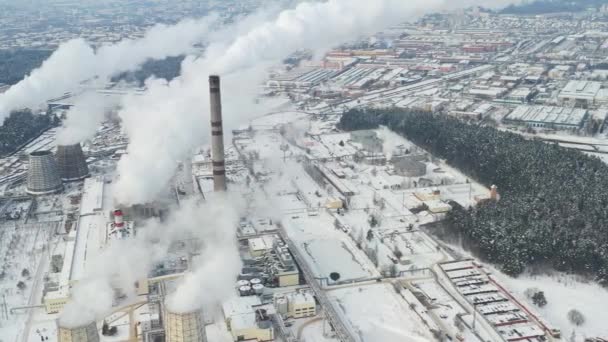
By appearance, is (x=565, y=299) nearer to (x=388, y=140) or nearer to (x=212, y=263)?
(x=212, y=263)

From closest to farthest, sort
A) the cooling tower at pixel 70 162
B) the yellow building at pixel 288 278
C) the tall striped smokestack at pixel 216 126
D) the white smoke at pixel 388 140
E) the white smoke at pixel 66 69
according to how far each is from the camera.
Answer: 1. the yellow building at pixel 288 278
2. the tall striped smokestack at pixel 216 126
3. the white smoke at pixel 66 69
4. the cooling tower at pixel 70 162
5. the white smoke at pixel 388 140

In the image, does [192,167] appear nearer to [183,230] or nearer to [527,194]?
[183,230]

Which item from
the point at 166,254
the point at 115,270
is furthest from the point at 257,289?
the point at 115,270

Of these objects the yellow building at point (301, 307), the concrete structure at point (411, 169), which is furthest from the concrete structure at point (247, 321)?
the concrete structure at point (411, 169)

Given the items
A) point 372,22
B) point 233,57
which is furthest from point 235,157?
point 372,22

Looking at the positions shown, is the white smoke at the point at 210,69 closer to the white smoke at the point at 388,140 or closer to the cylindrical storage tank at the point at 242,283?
the cylindrical storage tank at the point at 242,283

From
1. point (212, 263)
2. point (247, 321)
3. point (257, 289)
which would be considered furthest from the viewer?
point (257, 289)

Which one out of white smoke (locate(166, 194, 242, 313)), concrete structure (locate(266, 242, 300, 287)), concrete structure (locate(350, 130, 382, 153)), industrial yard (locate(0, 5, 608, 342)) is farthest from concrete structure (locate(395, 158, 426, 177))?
concrete structure (locate(266, 242, 300, 287))
